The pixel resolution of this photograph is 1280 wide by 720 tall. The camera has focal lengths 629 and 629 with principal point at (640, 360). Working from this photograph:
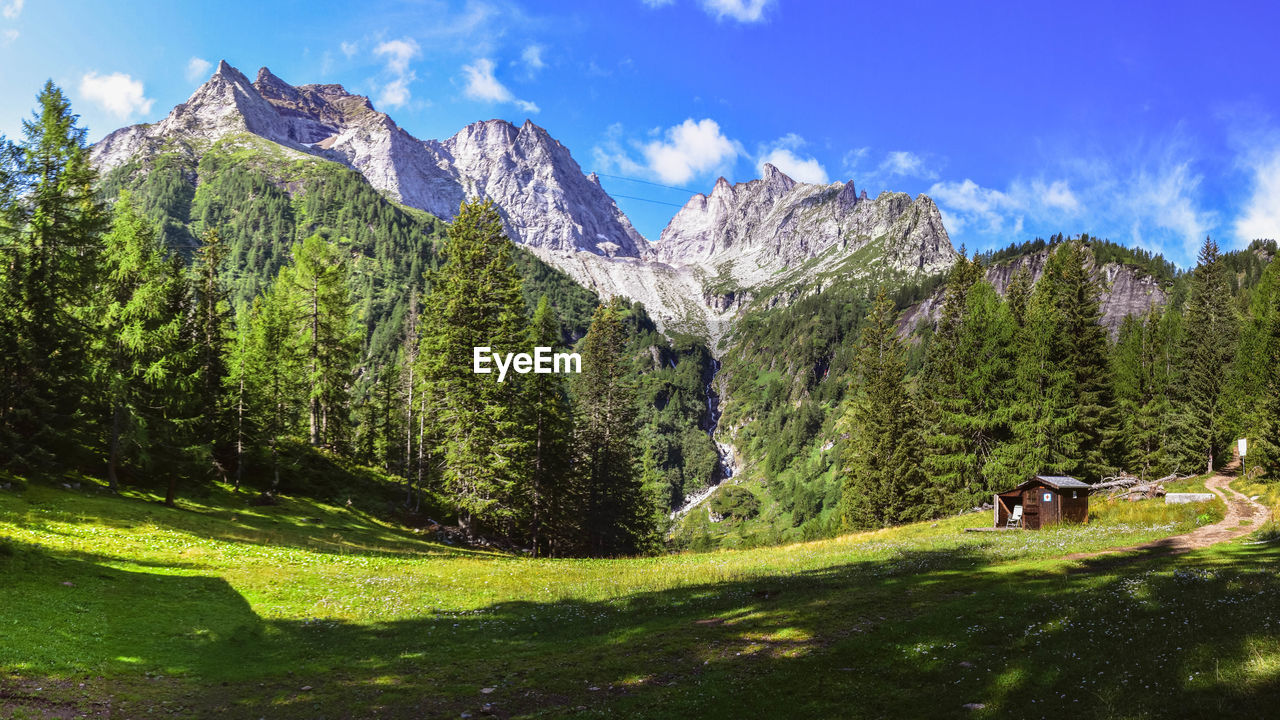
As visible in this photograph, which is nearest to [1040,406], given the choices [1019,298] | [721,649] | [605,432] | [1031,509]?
[1031,509]

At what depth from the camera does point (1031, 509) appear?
1642 inches

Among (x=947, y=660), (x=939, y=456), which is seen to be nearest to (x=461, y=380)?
(x=947, y=660)

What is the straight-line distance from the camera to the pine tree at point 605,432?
60906 mm

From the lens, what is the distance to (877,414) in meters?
62.2

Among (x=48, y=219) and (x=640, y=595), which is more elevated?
(x=48, y=219)

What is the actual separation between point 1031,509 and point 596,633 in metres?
35.9

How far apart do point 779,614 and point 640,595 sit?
22.8ft

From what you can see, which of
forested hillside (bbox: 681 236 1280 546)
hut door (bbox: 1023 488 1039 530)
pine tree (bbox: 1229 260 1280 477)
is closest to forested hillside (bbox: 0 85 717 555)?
forested hillside (bbox: 681 236 1280 546)

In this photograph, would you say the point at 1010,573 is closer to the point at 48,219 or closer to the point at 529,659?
the point at 529,659

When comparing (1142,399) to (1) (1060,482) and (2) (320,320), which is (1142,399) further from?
(2) (320,320)

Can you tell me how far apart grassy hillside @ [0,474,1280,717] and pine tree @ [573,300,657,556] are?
1274 inches

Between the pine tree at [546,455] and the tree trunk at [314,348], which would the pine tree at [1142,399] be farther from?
the tree trunk at [314,348]

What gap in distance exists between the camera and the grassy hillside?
10961 mm

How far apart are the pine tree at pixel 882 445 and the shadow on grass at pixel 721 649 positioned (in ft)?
124
